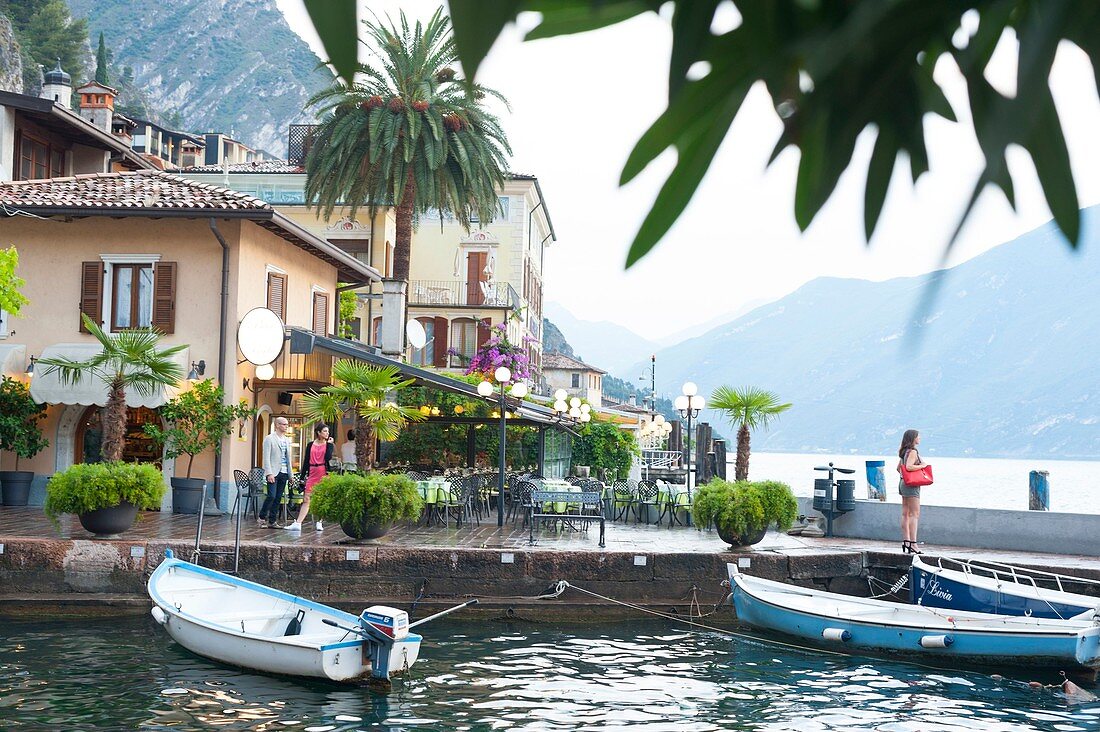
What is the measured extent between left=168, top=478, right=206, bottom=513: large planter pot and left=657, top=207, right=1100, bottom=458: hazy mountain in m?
20.9

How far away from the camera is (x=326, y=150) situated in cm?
3325

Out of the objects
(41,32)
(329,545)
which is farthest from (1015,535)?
(41,32)

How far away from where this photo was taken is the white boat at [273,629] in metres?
13.5

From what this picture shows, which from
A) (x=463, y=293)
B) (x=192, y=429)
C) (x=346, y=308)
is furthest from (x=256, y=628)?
(x=463, y=293)

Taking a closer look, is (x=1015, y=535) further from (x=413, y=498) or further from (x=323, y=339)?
(x=323, y=339)

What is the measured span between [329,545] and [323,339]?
7870mm

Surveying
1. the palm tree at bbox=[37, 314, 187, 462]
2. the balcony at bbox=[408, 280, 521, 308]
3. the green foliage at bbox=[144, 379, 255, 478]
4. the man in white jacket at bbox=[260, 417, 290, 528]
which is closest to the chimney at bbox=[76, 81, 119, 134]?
the balcony at bbox=[408, 280, 521, 308]

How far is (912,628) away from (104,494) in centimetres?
1159

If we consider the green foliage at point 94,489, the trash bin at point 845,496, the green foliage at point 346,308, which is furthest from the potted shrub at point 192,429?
the green foliage at point 346,308

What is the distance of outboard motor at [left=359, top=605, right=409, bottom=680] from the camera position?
13461 mm

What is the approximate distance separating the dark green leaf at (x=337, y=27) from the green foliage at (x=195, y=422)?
71.6 feet

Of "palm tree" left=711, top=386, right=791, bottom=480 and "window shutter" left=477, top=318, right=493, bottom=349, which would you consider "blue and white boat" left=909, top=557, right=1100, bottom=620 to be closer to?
"palm tree" left=711, top=386, right=791, bottom=480

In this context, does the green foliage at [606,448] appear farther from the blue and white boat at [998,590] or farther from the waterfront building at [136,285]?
the blue and white boat at [998,590]

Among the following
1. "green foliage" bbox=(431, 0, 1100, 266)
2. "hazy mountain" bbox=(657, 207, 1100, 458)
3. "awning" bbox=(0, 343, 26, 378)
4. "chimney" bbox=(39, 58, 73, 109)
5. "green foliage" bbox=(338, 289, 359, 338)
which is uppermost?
"chimney" bbox=(39, 58, 73, 109)
